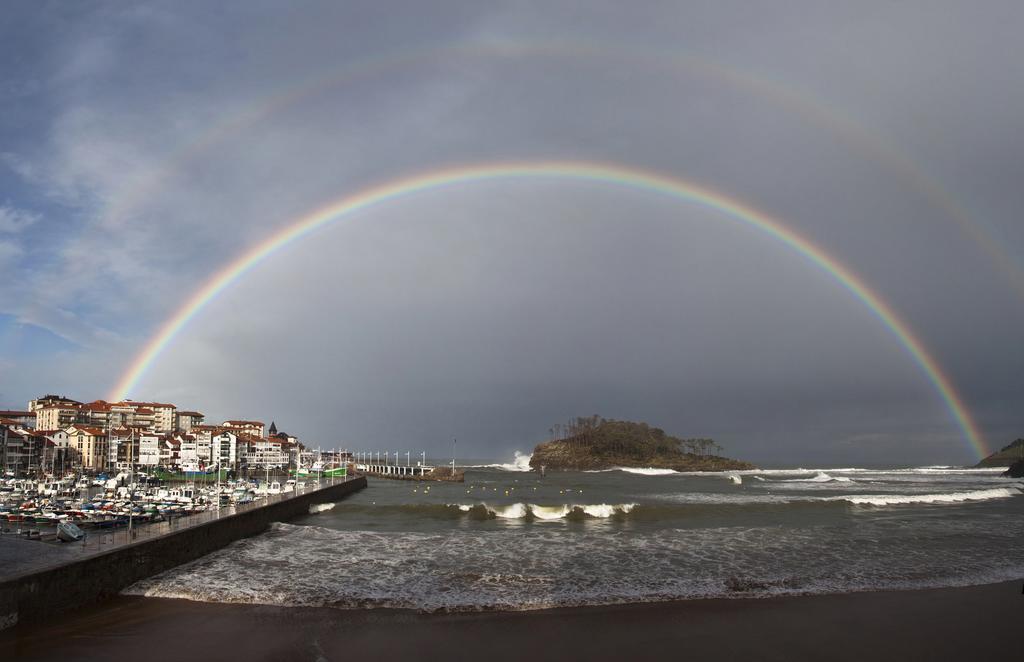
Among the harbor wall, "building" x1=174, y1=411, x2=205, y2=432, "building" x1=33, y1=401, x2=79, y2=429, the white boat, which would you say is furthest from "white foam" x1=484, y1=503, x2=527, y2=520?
"building" x1=174, y1=411, x2=205, y2=432

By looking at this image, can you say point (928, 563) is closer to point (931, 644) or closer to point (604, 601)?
point (931, 644)

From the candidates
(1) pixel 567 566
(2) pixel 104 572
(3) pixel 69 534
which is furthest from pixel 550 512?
(2) pixel 104 572

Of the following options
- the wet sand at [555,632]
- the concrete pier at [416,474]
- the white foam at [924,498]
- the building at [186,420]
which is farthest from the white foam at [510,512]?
the building at [186,420]

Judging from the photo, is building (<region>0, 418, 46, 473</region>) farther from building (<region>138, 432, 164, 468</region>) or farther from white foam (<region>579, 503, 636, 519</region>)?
white foam (<region>579, 503, 636, 519</region>)

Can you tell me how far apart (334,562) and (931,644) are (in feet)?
53.6

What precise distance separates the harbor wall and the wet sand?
0.50 m

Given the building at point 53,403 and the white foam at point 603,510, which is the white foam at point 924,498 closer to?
the white foam at point 603,510

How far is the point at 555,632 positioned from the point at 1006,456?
19361cm

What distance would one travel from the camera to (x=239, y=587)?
16.8 meters

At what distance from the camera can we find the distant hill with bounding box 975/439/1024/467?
152250 millimetres

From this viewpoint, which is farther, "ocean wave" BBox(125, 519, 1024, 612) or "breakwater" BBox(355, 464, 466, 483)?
"breakwater" BBox(355, 464, 466, 483)

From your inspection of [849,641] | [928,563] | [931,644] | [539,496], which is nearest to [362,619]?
[849,641]

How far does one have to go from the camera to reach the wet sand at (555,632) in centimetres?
1148

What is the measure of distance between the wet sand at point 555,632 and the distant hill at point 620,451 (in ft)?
432
